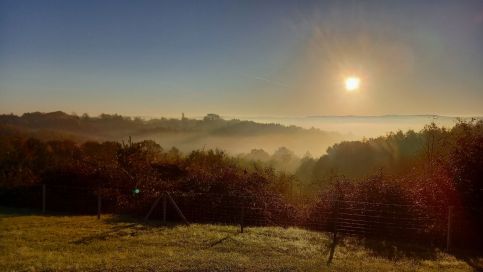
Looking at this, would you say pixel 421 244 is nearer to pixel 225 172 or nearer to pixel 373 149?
pixel 225 172

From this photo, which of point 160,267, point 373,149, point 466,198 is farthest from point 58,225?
point 373,149

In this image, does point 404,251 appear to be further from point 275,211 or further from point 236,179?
point 236,179

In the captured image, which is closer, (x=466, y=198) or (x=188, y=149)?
(x=466, y=198)

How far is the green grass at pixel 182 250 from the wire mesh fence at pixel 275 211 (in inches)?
72.6

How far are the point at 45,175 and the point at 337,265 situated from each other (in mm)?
27485

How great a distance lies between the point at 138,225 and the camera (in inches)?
875

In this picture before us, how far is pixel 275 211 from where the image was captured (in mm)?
28297

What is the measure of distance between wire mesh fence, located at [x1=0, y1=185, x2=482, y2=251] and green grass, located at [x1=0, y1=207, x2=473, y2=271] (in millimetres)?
1843

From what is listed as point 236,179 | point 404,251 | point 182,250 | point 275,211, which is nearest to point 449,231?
point 404,251

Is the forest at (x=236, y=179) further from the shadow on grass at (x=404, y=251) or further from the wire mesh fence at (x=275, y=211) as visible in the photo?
the shadow on grass at (x=404, y=251)

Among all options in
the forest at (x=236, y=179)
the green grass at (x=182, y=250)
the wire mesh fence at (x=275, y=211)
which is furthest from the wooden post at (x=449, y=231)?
the forest at (x=236, y=179)

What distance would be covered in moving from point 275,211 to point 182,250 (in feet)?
39.8

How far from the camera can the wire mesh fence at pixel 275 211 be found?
2175 centimetres

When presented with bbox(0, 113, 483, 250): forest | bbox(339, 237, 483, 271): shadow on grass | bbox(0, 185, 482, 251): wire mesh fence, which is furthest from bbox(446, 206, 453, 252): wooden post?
bbox(0, 113, 483, 250): forest
